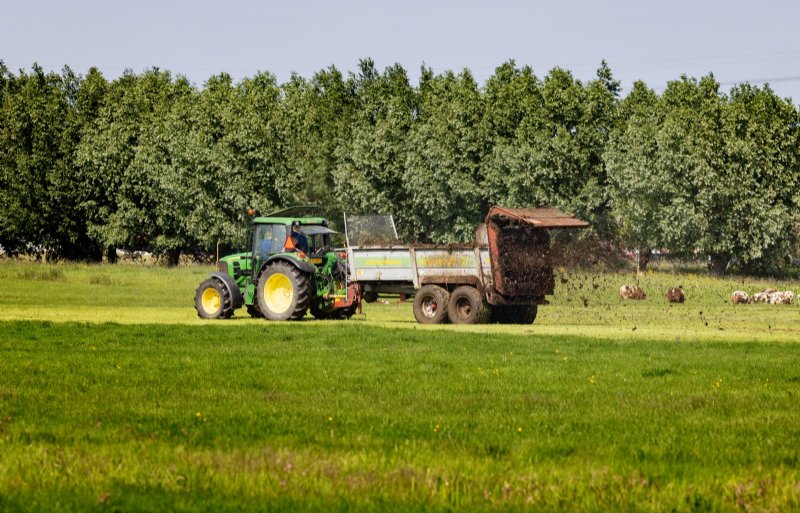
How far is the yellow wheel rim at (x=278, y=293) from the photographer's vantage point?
3281 centimetres

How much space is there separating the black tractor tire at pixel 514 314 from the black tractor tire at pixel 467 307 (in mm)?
1283

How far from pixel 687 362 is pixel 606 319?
15.6m

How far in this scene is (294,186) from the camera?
84.0 metres

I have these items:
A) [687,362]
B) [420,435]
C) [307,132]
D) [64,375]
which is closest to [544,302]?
[687,362]

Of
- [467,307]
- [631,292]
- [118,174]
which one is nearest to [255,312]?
[467,307]

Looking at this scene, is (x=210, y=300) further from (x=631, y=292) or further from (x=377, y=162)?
(x=377, y=162)

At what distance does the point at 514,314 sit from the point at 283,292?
21.0 ft

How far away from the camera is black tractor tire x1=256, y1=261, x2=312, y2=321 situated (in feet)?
105

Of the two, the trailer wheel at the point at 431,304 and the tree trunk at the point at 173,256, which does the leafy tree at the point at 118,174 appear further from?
the trailer wheel at the point at 431,304

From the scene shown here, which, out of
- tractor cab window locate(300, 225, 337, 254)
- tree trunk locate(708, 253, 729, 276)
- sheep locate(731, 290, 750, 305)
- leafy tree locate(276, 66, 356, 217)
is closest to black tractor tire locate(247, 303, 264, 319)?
tractor cab window locate(300, 225, 337, 254)

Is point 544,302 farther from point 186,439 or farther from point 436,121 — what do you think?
Answer: point 436,121

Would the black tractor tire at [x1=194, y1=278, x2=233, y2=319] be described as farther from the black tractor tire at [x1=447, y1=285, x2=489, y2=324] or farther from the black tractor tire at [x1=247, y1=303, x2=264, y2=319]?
the black tractor tire at [x1=447, y1=285, x2=489, y2=324]

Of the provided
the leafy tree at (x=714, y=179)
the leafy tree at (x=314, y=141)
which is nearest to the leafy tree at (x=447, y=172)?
the leafy tree at (x=314, y=141)

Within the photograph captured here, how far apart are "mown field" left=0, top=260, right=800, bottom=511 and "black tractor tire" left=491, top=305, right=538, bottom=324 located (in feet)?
21.0
